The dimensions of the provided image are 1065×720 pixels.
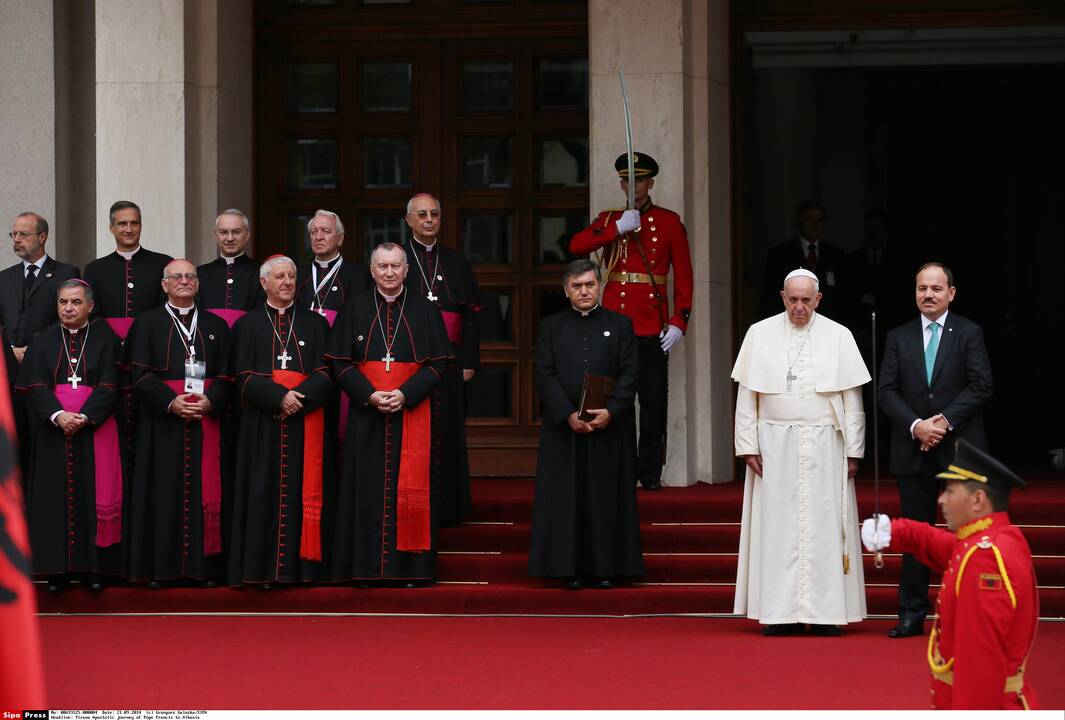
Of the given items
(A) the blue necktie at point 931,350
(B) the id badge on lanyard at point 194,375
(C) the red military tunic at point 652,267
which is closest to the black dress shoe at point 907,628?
(A) the blue necktie at point 931,350

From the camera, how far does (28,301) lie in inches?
349

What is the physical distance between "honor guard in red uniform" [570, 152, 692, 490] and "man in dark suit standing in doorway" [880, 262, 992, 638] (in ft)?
6.69

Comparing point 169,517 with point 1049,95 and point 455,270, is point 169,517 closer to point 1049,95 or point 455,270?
point 455,270

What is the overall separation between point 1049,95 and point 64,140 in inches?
342

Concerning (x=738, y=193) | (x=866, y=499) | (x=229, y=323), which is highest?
(x=738, y=193)

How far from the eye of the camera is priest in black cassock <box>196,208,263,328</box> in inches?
346

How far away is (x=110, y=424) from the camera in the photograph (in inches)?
324

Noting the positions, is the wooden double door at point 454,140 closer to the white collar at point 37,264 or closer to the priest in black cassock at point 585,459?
the white collar at point 37,264

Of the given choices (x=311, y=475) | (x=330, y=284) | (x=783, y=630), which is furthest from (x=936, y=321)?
(x=330, y=284)

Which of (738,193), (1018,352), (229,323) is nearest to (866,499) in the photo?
(738,193)

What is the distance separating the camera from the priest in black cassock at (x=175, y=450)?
815 cm

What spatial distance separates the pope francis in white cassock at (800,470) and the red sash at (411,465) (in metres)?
1.70

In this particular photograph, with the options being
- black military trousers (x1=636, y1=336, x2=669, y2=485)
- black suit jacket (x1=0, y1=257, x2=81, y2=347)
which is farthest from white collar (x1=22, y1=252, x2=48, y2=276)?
black military trousers (x1=636, y1=336, x2=669, y2=485)

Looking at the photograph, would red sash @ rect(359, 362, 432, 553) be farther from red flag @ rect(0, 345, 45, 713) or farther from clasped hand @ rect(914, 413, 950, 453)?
red flag @ rect(0, 345, 45, 713)
